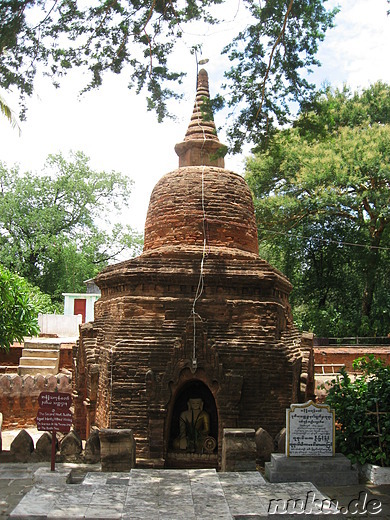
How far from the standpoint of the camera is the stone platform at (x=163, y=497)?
4438 millimetres

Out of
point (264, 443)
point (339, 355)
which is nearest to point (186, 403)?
point (264, 443)

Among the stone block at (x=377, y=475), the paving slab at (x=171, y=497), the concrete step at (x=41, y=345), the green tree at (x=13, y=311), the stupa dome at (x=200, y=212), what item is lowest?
the stone block at (x=377, y=475)

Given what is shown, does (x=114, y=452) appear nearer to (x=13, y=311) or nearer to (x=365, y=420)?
(x=365, y=420)

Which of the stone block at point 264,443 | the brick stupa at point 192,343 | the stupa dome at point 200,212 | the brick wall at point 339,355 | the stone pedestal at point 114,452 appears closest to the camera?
the stone pedestal at point 114,452

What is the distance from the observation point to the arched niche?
8820 mm

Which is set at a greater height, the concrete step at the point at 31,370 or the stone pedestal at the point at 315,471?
the concrete step at the point at 31,370

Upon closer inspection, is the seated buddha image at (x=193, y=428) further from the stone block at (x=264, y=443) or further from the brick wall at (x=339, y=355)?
the brick wall at (x=339, y=355)

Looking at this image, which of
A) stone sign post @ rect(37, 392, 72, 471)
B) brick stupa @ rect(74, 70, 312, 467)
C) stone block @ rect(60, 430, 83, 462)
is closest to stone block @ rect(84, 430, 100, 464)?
stone block @ rect(60, 430, 83, 462)

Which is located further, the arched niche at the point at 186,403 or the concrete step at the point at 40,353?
the concrete step at the point at 40,353

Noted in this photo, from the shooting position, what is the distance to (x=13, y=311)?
57.4 feet

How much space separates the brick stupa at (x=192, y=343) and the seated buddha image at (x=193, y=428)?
0.43 feet

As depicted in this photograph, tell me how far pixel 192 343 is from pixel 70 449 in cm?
251

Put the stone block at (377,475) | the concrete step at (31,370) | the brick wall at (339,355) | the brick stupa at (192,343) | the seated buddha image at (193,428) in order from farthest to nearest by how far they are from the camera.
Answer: the brick wall at (339,355), the concrete step at (31,370), the seated buddha image at (193,428), the brick stupa at (192,343), the stone block at (377,475)

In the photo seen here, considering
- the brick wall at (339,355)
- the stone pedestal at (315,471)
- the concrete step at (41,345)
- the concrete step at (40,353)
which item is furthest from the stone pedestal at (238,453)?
the concrete step at (41,345)
